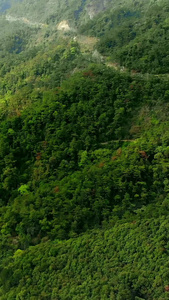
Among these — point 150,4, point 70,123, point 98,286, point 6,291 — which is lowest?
point 6,291

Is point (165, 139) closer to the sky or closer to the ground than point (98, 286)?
closer to the sky

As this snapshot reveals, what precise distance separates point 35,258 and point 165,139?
1798 centimetres

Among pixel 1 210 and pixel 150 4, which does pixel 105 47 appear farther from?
pixel 1 210

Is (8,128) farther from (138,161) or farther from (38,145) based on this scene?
(138,161)

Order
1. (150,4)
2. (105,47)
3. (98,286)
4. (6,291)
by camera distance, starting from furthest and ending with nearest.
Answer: (150,4), (105,47), (6,291), (98,286)

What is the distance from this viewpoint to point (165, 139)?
3412 cm

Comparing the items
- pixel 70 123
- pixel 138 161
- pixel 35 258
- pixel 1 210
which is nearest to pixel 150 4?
pixel 70 123

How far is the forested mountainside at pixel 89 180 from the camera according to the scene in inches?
1055

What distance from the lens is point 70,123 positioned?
39.9 meters

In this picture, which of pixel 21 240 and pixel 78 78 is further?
pixel 78 78

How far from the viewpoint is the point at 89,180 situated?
113 ft

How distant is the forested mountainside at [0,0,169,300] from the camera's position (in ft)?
87.9

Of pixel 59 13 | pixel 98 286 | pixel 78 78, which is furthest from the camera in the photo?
pixel 59 13

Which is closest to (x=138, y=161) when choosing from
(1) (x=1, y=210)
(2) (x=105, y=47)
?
(1) (x=1, y=210)
